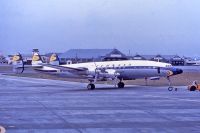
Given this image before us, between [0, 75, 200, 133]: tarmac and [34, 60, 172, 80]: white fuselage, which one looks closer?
[0, 75, 200, 133]: tarmac

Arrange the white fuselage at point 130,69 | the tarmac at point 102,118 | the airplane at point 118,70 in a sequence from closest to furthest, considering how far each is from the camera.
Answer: the tarmac at point 102,118 < the airplane at point 118,70 < the white fuselage at point 130,69

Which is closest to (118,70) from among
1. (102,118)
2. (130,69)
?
(130,69)

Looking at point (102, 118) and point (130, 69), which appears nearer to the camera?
point (102, 118)

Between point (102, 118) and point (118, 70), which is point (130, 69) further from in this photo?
point (102, 118)

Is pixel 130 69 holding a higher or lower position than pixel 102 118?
higher

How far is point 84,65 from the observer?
43.8 m

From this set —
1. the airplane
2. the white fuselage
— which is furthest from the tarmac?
the white fuselage

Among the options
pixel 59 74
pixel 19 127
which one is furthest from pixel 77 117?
pixel 59 74

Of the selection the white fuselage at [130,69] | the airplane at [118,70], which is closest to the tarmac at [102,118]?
the airplane at [118,70]

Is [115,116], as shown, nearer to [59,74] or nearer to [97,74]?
[97,74]

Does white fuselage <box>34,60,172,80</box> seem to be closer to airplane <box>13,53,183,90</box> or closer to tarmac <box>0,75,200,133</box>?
airplane <box>13,53,183,90</box>

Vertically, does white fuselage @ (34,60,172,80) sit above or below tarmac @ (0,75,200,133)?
above

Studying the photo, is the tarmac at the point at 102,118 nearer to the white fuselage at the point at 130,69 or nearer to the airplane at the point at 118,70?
the airplane at the point at 118,70

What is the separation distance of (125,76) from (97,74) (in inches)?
115
